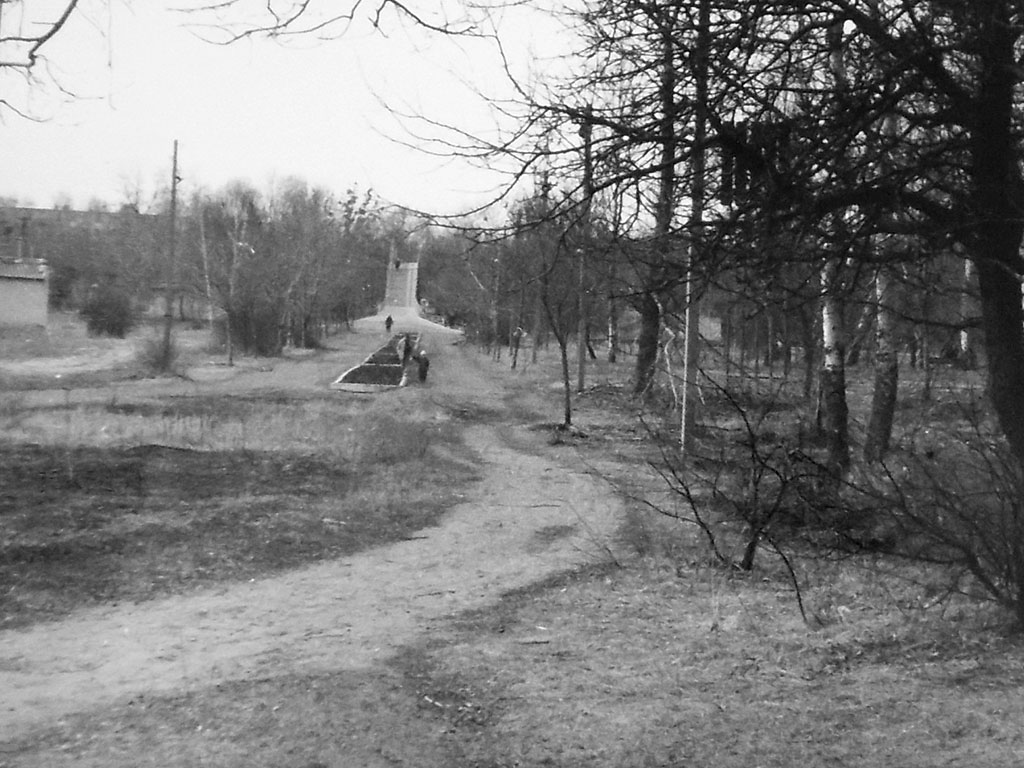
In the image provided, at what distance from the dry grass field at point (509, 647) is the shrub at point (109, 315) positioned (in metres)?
40.3

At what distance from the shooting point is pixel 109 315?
181ft

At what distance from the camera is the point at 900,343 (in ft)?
48.4

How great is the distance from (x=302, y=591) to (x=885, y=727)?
557 cm

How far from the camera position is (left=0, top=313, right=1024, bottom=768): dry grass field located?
5.26m

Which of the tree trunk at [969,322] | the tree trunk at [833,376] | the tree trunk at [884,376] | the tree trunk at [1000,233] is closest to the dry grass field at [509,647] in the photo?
the tree trunk at [1000,233]

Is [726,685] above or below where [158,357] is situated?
above

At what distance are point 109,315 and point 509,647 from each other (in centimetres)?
5182

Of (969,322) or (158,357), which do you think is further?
(158,357)

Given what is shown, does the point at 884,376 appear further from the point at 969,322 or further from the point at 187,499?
the point at 187,499

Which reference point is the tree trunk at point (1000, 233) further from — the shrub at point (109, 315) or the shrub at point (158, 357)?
the shrub at point (109, 315)

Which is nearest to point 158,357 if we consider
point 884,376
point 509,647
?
point 884,376

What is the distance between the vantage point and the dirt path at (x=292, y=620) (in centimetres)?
660

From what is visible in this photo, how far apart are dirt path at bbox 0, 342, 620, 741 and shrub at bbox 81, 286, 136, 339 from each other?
45.0m

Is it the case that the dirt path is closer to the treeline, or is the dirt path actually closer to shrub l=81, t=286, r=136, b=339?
the treeline
